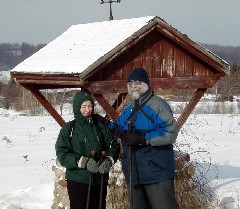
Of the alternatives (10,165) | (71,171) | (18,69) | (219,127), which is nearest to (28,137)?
(10,165)

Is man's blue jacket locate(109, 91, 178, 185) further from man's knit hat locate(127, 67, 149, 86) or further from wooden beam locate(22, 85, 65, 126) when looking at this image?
wooden beam locate(22, 85, 65, 126)

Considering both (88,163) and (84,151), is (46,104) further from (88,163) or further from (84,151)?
(88,163)

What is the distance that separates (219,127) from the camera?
1742 cm

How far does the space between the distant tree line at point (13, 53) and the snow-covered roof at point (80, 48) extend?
129071mm

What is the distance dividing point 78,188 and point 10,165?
277 inches

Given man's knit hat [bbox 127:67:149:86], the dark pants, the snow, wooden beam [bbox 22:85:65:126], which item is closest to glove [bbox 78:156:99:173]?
the dark pants

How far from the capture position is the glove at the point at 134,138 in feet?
12.3

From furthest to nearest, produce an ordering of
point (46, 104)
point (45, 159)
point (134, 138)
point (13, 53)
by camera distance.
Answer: point (13, 53)
point (45, 159)
point (46, 104)
point (134, 138)

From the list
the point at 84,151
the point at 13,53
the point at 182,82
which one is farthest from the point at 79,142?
the point at 13,53

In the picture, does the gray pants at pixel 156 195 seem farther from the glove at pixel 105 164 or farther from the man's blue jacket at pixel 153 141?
the glove at pixel 105 164

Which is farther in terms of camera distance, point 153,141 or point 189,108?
point 189,108

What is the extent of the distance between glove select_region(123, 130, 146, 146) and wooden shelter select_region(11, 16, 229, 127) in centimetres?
156

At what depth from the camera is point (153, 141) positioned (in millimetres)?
3742

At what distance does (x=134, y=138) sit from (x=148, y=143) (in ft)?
0.45
